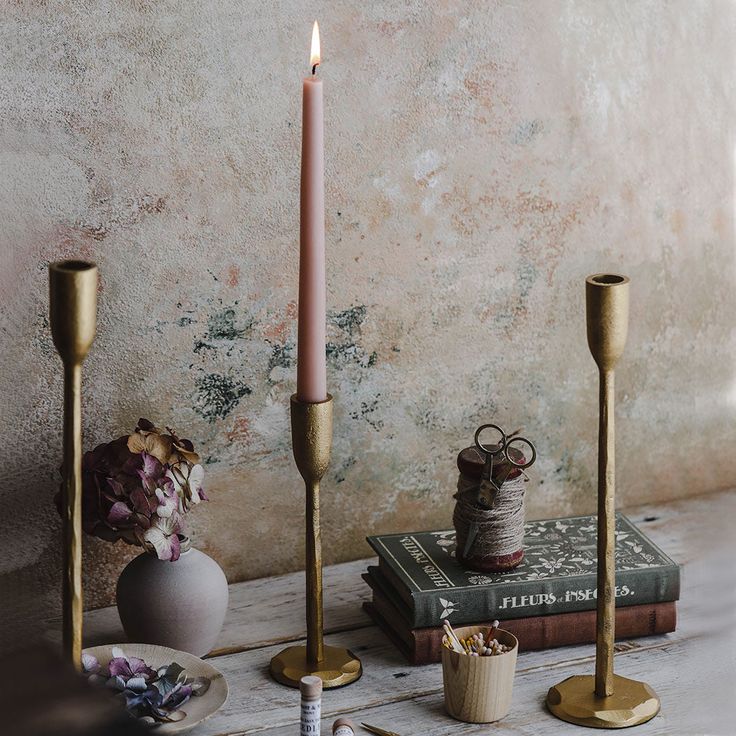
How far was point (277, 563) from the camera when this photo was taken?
1196 millimetres

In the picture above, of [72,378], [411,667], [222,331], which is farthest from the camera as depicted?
[222,331]

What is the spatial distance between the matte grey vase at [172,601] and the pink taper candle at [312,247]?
21 cm

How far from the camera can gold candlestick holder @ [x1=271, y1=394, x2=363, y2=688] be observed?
0.92 metres

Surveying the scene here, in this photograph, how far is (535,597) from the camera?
1.02 metres

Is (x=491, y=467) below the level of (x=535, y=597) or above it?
above

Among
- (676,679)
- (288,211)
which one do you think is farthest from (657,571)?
(288,211)

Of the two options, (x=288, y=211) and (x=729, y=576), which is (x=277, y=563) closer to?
(x=288, y=211)

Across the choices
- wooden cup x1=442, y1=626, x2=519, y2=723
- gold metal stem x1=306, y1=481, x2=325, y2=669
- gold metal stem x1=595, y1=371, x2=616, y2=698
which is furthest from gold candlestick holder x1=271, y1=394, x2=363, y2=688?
gold metal stem x1=595, y1=371, x2=616, y2=698

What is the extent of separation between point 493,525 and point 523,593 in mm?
66

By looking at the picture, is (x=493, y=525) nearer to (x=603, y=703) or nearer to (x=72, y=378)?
(x=603, y=703)

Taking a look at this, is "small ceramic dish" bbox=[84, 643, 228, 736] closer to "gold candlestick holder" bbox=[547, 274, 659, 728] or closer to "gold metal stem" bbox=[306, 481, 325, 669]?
"gold metal stem" bbox=[306, 481, 325, 669]

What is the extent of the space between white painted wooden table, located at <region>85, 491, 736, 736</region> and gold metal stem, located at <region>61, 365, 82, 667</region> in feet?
0.54

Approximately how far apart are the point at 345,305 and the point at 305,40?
0.27 meters

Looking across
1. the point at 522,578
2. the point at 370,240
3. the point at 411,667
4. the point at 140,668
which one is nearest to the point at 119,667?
the point at 140,668
